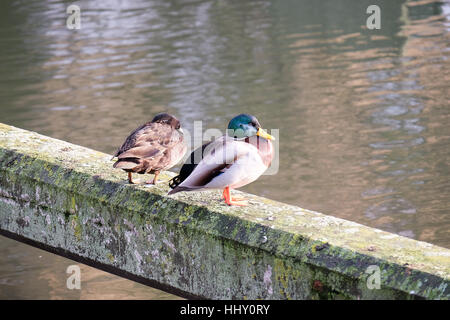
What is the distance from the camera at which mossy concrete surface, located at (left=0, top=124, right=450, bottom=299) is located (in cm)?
194

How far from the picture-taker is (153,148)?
3234 mm

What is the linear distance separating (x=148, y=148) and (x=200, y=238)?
3.29 feet

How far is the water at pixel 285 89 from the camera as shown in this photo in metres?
6.43

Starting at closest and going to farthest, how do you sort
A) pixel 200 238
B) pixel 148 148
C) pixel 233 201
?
pixel 200 238 → pixel 233 201 → pixel 148 148

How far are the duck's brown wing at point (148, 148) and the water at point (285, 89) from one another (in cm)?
189

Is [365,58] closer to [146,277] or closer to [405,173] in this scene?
[405,173]

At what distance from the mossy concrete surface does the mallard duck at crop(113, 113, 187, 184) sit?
0.32 ft

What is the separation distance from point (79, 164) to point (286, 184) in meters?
4.18

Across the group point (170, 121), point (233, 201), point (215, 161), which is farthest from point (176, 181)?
point (170, 121)

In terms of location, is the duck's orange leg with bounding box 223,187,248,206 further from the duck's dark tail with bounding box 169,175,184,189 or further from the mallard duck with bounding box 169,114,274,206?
the duck's dark tail with bounding box 169,175,184,189

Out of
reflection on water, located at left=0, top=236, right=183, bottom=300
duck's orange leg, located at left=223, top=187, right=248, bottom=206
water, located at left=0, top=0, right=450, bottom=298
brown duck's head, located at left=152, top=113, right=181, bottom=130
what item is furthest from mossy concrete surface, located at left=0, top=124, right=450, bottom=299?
water, located at left=0, top=0, right=450, bottom=298

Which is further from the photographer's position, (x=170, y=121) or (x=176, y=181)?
(x=170, y=121)

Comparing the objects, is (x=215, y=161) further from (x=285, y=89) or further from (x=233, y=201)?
(x=285, y=89)
